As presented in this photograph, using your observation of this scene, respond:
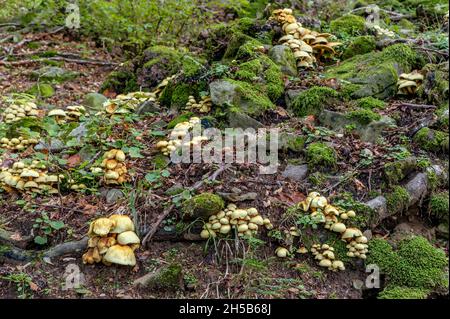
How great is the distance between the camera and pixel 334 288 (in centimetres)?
392

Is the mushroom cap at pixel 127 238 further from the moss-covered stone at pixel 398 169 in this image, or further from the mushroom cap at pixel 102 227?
the moss-covered stone at pixel 398 169

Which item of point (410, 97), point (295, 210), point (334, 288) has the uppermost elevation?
point (410, 97)

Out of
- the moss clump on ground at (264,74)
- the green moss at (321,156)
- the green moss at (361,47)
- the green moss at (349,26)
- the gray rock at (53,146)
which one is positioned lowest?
the gray rock at (53,146)

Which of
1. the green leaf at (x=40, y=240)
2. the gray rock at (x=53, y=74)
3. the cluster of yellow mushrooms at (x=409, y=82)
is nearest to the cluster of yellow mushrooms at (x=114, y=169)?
the green leaf at (x=40, y=240)

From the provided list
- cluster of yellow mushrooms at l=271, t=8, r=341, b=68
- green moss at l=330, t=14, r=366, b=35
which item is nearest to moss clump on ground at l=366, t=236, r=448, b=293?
cluster of yellow mushrooms at l=271, t=8, r=341, b=68

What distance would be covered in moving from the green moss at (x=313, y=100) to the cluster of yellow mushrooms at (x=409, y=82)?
0.84 meters

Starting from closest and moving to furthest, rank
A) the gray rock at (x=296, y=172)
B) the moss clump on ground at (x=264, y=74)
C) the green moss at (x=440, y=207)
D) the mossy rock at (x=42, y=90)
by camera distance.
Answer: the green moss at (x=440, y=207), the gray rock at (x=296, y=172), the moss clump on ground at (x=264, y=74), the mossy rock at (x=42, y=90)

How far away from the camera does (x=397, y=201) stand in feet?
14.5

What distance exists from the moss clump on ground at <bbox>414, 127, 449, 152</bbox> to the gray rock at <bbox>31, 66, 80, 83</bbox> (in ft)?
22.8

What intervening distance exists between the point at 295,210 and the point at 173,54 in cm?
428

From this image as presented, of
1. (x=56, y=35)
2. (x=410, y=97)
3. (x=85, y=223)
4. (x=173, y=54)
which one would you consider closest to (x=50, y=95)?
(x=173, y=54)

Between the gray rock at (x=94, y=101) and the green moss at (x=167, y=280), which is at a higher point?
the gray rock at (x=94, y=101)

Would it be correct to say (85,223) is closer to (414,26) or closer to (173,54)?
(173,54)

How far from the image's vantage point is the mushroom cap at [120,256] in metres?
3.81
